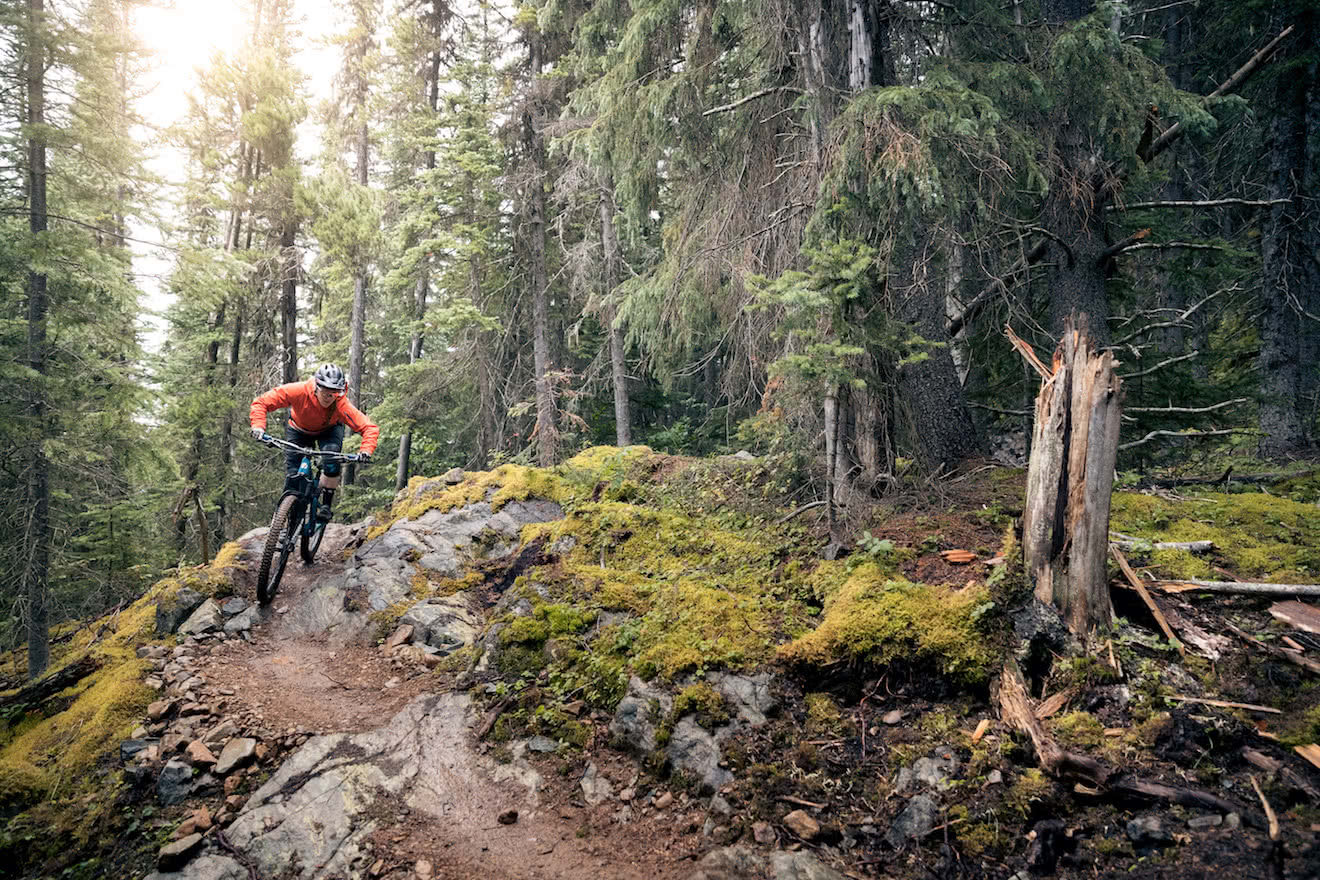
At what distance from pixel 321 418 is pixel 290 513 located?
1.13m

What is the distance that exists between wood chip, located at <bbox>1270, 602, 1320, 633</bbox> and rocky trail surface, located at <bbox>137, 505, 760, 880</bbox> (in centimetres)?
324

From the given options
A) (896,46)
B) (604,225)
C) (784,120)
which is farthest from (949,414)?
(604,225)

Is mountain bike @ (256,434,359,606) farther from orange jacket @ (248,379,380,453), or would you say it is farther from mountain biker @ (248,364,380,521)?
orange jacket @ (248,379,380,453)

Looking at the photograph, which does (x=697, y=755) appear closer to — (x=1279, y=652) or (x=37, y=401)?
(x=1279, y=652)

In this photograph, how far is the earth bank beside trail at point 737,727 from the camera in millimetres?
2932

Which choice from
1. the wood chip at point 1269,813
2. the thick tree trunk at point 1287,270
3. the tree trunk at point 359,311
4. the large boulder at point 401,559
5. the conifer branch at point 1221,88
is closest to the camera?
the wood chip at point 1269,813

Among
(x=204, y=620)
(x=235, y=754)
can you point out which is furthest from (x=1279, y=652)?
(x=204, y=620)

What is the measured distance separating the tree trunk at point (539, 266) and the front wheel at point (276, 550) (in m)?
6.23

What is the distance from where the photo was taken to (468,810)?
379cm

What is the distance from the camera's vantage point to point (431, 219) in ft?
42.7

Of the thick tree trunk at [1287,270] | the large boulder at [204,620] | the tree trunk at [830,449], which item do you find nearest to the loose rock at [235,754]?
the large boulder at [204,620]

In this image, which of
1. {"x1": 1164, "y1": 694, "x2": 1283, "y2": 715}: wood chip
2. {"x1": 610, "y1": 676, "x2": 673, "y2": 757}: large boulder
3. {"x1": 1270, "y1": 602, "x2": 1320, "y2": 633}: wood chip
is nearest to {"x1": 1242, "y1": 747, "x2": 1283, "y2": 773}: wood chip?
{"x1": 1164, "y1": 694, "x2": 1283, "y2": 715}: wood chip

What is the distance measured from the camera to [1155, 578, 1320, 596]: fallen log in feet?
12.0

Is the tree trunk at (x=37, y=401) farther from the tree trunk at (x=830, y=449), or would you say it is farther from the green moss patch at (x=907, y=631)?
the green moss patch at (x=907, y=631)
